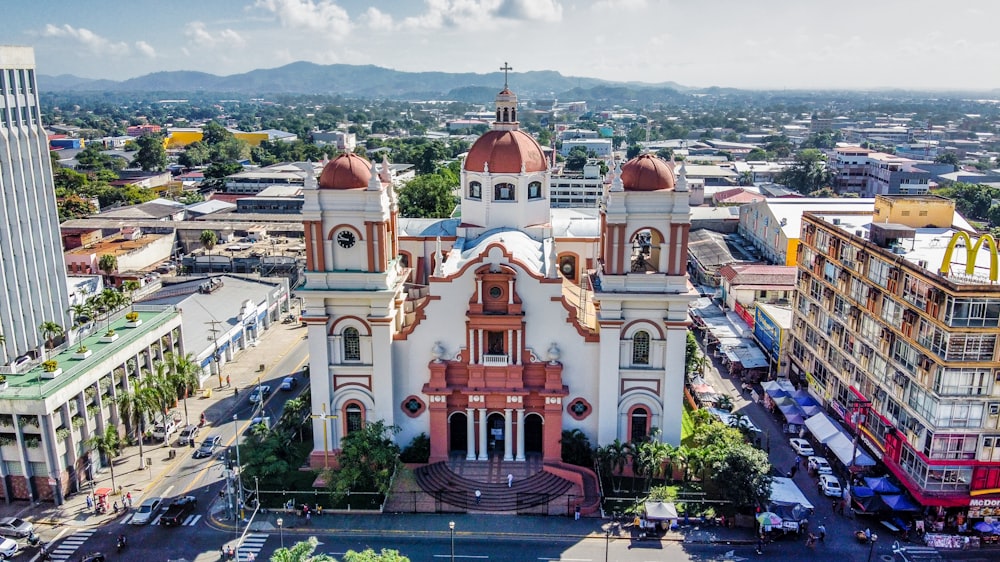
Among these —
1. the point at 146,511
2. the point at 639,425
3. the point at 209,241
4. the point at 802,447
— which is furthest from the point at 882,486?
the point at 209,241

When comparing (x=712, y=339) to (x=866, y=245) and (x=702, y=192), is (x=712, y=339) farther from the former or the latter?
(x=702, y=192)

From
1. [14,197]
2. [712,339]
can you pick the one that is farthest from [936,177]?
[14,197]

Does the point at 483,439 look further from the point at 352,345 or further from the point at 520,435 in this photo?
the point at 352,345

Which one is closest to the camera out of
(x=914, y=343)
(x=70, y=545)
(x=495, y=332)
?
(x=70, y=545)

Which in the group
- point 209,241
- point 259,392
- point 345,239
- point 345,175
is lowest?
point 259,392

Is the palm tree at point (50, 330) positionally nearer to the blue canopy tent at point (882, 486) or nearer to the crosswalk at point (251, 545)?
the crosswalk at point (251, 545)

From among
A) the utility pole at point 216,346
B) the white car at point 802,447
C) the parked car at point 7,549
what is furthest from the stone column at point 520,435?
the utility pole at point 216,346

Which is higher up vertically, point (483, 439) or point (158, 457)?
point (483, 439)
